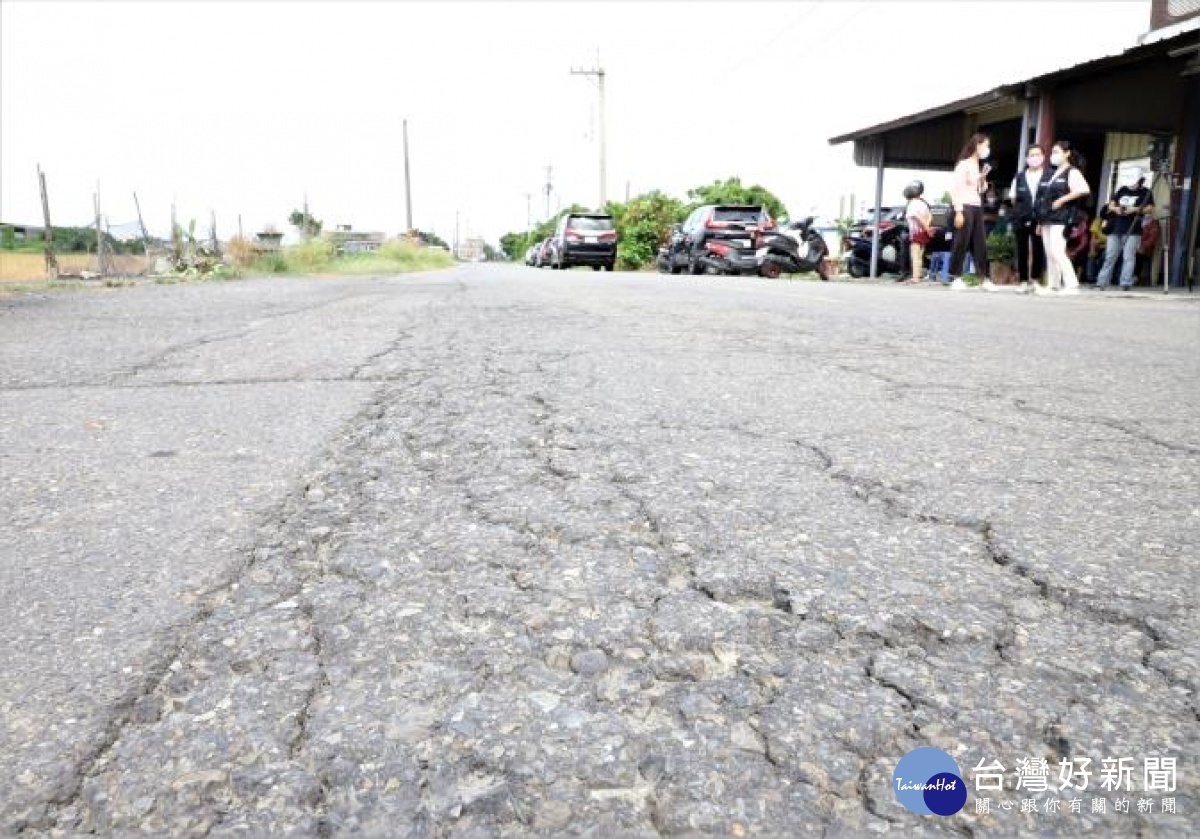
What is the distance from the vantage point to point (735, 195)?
32312mm

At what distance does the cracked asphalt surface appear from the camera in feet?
3.32

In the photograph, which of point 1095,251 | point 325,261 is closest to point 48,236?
point 325,261

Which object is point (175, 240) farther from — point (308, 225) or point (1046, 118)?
point (1046, 118)

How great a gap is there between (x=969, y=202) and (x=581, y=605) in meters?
11.7

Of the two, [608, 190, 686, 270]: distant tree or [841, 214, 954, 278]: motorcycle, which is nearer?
[841, 214, 954, 278]: motorcycle

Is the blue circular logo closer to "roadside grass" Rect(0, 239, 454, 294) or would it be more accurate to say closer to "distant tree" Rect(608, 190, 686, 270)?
"roadside grass" Rect(0, 239, 454, 294)

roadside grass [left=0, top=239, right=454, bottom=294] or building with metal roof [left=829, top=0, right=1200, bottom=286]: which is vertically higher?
building with metal roof [left=829, top=0, right=1200, bottom=286]

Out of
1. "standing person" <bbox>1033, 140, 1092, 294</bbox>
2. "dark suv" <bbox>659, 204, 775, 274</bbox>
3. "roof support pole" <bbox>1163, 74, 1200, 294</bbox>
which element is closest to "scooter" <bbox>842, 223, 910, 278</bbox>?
"dark suv" <bbox>659, 204, 775, 274</bbox>

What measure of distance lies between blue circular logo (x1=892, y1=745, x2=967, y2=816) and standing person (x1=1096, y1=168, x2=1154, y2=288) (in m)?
12.6

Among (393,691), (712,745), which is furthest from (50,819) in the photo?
(712,745)

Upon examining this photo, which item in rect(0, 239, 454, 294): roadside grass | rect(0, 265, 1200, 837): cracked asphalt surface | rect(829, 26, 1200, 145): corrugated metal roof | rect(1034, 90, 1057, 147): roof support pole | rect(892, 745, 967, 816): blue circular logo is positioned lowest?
rect(892, 745, 967, 816): blue circular logo

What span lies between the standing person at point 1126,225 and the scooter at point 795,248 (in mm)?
5407

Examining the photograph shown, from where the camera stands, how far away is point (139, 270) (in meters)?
16.2

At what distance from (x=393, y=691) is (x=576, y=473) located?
1086 mm
